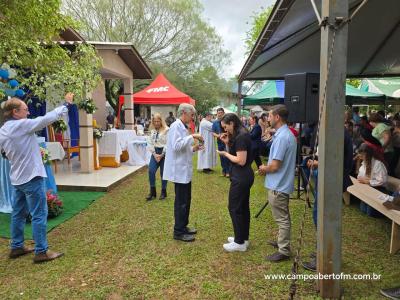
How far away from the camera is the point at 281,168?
3670 millimetres

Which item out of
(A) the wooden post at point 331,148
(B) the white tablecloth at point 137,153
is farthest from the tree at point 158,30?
(A) the wooden post at point 331,148

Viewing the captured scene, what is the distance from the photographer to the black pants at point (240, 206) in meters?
3.92

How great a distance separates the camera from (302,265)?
3707 mm

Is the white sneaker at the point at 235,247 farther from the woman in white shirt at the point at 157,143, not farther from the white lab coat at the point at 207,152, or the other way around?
the white lab coat at the point at 207,152

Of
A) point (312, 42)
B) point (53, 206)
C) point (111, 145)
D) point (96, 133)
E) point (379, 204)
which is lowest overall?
point (53, 206)

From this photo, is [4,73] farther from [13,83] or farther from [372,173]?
[372,173]

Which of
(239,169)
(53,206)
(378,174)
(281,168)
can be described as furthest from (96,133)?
(378,174)

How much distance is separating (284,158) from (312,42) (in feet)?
15.7

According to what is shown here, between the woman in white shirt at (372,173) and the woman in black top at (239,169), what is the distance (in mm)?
2578

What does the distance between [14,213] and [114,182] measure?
12.7ft

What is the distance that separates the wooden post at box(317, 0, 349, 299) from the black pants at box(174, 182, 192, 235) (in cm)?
188

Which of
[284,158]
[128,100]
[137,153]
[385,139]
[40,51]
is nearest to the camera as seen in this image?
[284,158]

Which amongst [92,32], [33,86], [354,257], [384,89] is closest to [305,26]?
[354,257]

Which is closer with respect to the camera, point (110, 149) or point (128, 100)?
point (110, 149)
